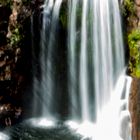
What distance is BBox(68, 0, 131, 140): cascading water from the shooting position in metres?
11.9

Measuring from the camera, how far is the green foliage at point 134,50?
11039mm

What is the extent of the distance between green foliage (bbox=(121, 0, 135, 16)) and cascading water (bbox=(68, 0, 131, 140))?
165 millimetres

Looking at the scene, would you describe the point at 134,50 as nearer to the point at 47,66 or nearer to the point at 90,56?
the point at 90,56

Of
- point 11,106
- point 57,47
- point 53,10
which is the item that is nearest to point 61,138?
point 11,106

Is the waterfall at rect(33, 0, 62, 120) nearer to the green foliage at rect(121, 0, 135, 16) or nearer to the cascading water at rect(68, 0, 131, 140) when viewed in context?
the cascading water at rect(68, 0, 131, 140)

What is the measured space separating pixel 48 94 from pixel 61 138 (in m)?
1.93

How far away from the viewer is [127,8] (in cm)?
1205

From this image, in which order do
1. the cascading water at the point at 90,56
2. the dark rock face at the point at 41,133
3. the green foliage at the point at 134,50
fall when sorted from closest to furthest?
the green foliage at the point at 134,50 → the dark rock face at the point at 41,133 → the cascading water at the point at 90,56

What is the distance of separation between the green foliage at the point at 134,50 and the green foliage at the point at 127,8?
23.5 inches

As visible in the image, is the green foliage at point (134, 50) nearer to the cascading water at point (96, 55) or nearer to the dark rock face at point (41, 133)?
the cascading water at point (96, 55)

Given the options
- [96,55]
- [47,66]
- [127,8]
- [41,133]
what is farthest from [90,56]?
[41,133]

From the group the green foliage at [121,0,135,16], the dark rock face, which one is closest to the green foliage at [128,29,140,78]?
the green foliage at [121,0,135,16]

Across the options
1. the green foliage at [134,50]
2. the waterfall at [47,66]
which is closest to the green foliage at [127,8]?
the green foliage at [134,50]

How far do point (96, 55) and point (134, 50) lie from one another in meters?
1.15
